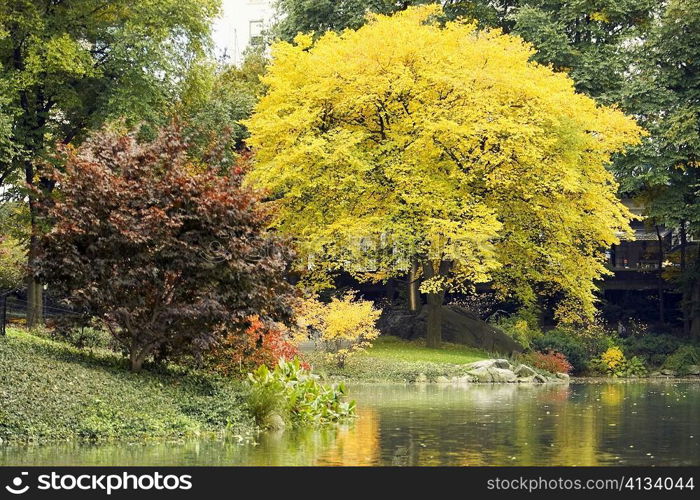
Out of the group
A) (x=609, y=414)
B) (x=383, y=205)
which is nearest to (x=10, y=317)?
(x=383, y=205)

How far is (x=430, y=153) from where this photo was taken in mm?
44438

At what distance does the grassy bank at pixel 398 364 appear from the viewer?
133ft

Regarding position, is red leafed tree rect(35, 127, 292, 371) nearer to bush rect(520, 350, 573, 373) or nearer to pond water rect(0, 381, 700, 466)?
pond water rect(0, 381, 700, 466)

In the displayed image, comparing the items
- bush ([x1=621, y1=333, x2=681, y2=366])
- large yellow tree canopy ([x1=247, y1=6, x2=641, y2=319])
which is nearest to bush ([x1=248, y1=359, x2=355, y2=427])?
large yellow tree canopy ([x1=247, y1=6, x2=641, y2=319])

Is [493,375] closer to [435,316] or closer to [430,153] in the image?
[435,316]

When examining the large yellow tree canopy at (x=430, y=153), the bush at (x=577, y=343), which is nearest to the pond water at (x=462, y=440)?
the large yellow tree canopy at (x=430, y=153)

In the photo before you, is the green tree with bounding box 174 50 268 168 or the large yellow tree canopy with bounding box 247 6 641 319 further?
the large yellow tree canopy with bounding box 247 6 641 319

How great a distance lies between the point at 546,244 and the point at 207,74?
1455 centimetres

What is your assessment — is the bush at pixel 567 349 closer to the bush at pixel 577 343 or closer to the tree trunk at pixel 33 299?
the bush at pixel 577 343

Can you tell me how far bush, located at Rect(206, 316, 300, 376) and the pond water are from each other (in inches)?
101

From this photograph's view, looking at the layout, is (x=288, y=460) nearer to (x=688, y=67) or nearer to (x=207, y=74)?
(x=207, y=74)

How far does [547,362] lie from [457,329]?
484 cm

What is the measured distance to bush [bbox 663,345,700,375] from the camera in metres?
49.3

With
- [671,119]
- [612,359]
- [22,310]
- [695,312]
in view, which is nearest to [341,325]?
[22,310]
